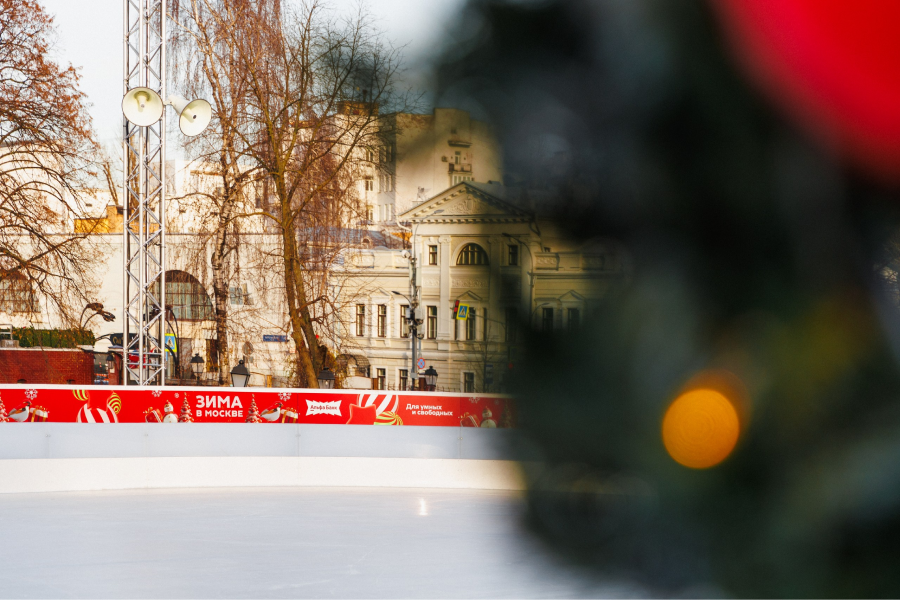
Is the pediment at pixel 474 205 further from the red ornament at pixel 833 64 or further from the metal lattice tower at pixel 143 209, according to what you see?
the metal lattice tower at pixel 143 209

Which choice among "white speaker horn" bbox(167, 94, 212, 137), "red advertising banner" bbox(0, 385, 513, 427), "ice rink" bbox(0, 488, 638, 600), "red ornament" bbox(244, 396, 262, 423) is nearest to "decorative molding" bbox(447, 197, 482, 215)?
"ice rink" bbox(0, 488, 638, 600)

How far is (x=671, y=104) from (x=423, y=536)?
902 centimetres

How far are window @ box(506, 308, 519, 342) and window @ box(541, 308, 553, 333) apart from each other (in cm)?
3

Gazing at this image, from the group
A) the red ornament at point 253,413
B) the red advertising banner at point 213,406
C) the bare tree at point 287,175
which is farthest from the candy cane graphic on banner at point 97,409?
the bare tree at point 287,175

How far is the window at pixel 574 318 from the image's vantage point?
35.1 inches

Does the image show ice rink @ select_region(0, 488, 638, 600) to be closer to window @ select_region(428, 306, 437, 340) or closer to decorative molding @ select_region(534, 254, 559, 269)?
window @ select_region(428, 306, 437, 340)

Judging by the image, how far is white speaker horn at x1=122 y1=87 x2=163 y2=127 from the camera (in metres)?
13.1

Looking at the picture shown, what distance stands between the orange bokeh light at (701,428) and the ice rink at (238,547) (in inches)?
150

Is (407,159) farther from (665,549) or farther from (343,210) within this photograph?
(343,210)

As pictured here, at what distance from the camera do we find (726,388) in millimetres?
835

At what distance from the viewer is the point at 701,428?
0.84m

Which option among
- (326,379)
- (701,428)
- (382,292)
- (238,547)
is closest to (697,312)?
(701,428)

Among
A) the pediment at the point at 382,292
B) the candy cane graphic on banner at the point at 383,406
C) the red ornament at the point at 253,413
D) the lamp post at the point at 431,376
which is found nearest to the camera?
the lamp post at the point at 431,376

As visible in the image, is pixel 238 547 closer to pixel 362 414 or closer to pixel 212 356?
pixel 362 414
